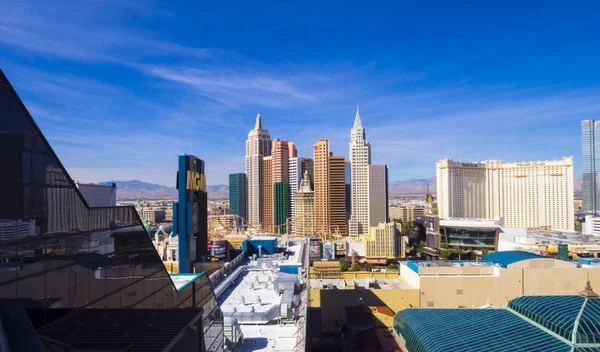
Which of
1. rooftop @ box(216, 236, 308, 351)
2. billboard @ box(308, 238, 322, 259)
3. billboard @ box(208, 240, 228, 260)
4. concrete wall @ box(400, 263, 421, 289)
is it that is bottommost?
billboard @ box(308, 238, 322, 259)

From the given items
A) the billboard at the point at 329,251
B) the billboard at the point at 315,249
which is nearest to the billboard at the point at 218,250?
the billboard at the point at 329,251

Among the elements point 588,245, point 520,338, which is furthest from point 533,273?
point 588,245

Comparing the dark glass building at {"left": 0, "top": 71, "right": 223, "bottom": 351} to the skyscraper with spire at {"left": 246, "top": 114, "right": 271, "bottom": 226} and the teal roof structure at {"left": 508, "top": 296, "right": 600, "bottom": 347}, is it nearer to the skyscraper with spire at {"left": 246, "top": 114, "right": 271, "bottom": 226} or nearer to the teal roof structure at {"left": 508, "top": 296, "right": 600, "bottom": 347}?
the teal roof structure at {"left": 508, "top": 296, "right": 600, "bottom": 347}

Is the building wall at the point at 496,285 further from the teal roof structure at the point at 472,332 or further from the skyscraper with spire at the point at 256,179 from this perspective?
the skyscraper with spire at the point at 256,179

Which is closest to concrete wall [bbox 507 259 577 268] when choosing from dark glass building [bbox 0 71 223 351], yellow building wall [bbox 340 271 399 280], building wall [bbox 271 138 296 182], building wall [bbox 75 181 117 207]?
yellow building wall [bbox 340 271 399 280]

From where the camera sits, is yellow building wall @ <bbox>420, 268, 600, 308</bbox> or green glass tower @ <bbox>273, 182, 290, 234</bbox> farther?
green glass tower @ <bbox>273, 182, 290, 234</bbox>

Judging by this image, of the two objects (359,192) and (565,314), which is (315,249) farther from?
(565,314)
